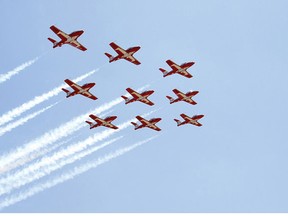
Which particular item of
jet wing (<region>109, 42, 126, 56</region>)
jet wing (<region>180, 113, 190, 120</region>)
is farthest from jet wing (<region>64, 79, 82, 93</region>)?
jet wing (<region>180, 113, 190, 120</region>)

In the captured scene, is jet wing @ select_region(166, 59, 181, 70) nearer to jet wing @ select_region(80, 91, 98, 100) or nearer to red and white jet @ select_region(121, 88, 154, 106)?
red and white jet @ select_region(121, 88, 154, 106)

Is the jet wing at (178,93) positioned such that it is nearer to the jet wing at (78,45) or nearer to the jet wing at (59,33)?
the jet wing at (78,45)

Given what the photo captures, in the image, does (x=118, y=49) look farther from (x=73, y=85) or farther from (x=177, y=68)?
(x=177, y=68)

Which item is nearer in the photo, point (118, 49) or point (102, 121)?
point (118, 49)

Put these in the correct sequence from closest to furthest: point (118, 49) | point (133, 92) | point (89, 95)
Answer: point (118, 49) → point (89, 95) → point (133, 92)

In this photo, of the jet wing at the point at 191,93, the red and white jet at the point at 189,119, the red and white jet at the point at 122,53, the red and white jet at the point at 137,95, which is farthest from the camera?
the red and white jet at the point at 189,119

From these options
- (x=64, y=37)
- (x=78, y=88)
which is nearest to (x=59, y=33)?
(x=64, y=37)

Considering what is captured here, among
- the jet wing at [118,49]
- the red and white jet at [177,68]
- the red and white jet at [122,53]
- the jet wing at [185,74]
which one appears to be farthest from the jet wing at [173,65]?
the jet wing at [118,49]

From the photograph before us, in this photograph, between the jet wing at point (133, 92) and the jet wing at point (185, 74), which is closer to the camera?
the jet wing at point (133, 92)

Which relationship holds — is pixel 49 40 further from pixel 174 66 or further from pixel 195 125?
pixel 195 125

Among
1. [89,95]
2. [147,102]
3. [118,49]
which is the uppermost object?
[118,49]

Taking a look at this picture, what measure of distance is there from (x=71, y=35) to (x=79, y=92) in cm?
1338

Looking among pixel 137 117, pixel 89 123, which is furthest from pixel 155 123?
pixel 89 123

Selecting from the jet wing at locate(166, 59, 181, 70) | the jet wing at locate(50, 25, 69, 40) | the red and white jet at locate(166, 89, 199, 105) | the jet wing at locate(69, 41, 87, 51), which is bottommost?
the red and white jet at locate(166, 89, 199, 105)
